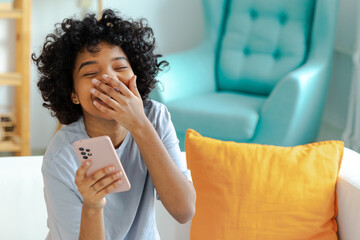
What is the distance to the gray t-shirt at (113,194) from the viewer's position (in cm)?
105

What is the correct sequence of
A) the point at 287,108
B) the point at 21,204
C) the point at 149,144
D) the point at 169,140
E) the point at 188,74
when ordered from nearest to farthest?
the point at 149,144, the point at 169,140, the point at 21,204, the point at 287,108, the point at 188,74

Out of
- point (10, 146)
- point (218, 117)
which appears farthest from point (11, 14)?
point (218, 117)

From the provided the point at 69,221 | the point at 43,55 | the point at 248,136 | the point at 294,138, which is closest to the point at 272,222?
the point at 69,221

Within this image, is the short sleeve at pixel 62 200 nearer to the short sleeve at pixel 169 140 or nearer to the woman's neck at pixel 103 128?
the woman's neck at pixel 103 128

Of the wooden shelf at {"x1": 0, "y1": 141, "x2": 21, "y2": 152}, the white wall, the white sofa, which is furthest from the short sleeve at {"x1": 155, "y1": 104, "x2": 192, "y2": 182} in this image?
the white wall

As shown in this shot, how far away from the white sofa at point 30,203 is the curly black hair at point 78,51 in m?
0.23

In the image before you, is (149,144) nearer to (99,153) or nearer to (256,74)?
(99,153)

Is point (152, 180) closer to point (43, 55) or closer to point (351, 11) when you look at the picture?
point (43, 55)

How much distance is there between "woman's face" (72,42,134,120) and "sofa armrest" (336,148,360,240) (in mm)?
608

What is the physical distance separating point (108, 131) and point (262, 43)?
73.0 inches

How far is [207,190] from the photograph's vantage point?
4.47 ft

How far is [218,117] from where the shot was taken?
96.0 inches

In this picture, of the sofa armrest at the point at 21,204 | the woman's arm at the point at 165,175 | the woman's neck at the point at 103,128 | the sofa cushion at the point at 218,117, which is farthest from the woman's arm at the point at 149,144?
the sofa cushion at the point at 218,117

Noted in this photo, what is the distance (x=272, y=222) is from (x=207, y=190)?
0.58ft
